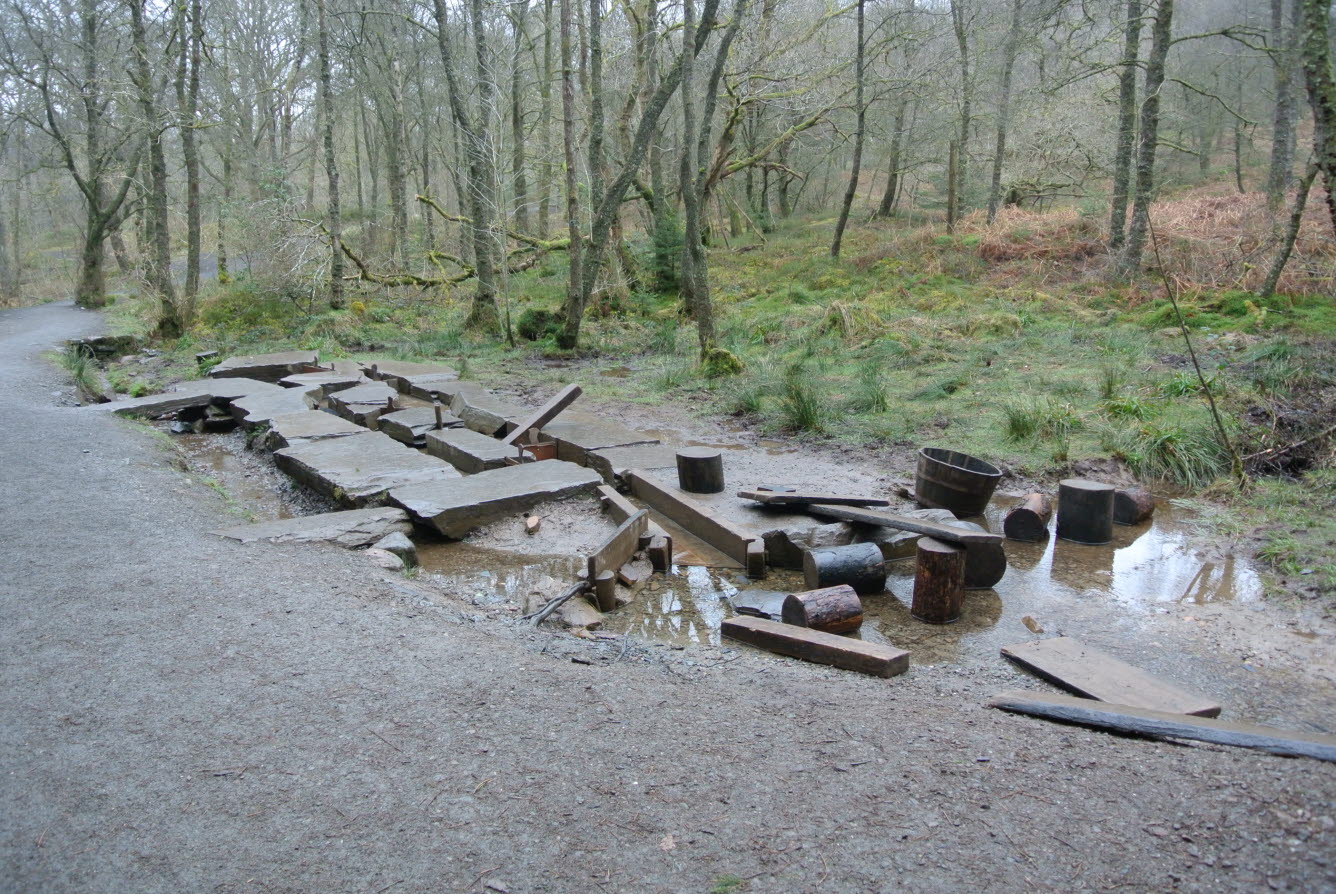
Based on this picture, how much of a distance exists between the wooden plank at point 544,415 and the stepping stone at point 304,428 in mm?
1617

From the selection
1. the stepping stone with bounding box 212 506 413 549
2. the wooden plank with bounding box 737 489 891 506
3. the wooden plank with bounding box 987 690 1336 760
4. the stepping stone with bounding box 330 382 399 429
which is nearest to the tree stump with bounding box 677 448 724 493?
the wooden plank with bounding box 737 489 891 506

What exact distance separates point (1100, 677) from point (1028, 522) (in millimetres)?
2240

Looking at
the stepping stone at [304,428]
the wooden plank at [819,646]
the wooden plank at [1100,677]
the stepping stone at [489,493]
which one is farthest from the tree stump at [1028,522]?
the stepping stone at [304,428]

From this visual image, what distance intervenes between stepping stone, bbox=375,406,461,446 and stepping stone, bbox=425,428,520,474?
185mm

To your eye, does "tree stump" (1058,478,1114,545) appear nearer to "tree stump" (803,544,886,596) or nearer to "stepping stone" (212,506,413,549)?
"tree stump" (803,544,886,596)

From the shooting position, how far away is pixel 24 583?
13.7ft

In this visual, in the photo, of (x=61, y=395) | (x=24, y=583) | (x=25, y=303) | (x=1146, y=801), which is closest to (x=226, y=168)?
(x=25, y=303)

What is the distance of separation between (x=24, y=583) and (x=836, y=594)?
13.4 feet

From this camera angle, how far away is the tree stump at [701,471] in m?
6.34

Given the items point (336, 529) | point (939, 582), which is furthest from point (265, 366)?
point (939, 582)

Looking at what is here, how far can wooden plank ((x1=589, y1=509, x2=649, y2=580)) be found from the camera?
4727 mm

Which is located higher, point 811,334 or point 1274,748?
point 811,334

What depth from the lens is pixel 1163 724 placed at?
9.85 ft

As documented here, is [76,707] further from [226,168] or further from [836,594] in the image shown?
[226,168]
